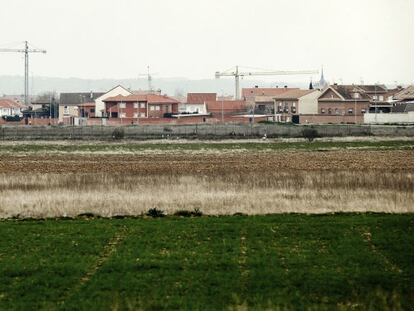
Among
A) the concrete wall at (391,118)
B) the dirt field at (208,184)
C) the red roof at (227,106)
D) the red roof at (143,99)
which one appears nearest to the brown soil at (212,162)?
the dirt field at (208,184)

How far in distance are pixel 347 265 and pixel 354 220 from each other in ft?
26.7

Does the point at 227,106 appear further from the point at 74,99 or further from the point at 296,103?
the point at 74,99

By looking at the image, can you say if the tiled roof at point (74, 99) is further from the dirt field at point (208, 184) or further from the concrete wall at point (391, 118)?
the dirt field at point (208, 184)

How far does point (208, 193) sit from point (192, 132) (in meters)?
68.4

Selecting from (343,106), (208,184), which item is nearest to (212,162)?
(208,184)

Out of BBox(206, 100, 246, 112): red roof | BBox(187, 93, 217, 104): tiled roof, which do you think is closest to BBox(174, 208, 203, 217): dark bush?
BBox(206, 100, 246, 112): red roof

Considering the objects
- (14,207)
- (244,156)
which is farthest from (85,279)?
(244,156)

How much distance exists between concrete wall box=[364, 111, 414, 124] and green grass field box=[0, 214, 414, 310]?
317 ft

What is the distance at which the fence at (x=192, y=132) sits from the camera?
10250 cm

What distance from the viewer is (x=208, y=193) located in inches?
1503

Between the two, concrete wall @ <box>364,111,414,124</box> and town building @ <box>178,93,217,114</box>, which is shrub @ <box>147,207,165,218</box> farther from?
town building @ <box>178,93,217,114</box>

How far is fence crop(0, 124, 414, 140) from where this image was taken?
336 ft

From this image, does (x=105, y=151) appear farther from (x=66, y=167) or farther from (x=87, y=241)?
(x=87, y=241)

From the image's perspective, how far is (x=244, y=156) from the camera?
6950 centimetres
